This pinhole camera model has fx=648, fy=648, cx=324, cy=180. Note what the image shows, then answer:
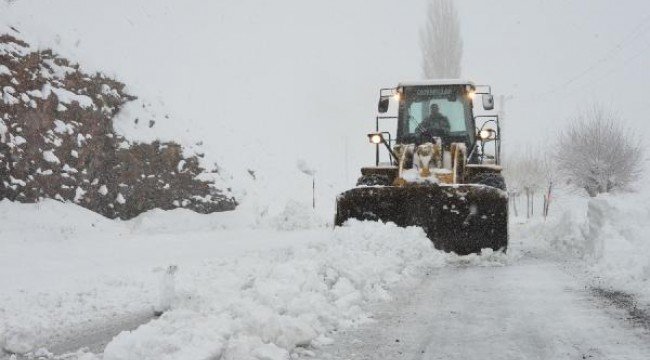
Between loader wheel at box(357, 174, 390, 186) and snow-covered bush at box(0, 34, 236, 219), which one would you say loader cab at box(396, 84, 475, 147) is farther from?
snow-covered bush at box(0, 34, 236, 219)

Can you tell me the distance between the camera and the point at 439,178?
9.31 metres

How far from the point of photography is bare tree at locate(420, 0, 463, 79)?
4112cm

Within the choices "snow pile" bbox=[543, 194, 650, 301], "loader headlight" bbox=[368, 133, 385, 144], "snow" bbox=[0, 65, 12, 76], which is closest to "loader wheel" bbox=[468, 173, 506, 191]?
"snow pile" bbox=[543, 194, 650, 301]

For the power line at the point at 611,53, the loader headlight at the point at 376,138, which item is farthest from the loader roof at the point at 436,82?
the power line at the point at 611,53

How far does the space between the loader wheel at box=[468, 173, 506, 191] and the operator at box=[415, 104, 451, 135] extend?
1101 mm

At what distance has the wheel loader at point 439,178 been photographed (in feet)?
28.0

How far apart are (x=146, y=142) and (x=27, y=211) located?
3809 mm

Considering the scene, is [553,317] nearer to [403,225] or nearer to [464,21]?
[403,225]

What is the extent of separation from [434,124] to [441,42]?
32.6 meters

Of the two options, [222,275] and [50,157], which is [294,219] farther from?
[222,275]

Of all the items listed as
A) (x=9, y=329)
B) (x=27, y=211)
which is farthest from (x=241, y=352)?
(x=27, y=211)

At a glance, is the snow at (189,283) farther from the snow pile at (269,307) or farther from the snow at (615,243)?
the snow at (615,243)

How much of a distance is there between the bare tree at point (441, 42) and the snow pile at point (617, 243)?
3266cm

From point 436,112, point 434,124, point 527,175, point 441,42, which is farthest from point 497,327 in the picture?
point 527,175
